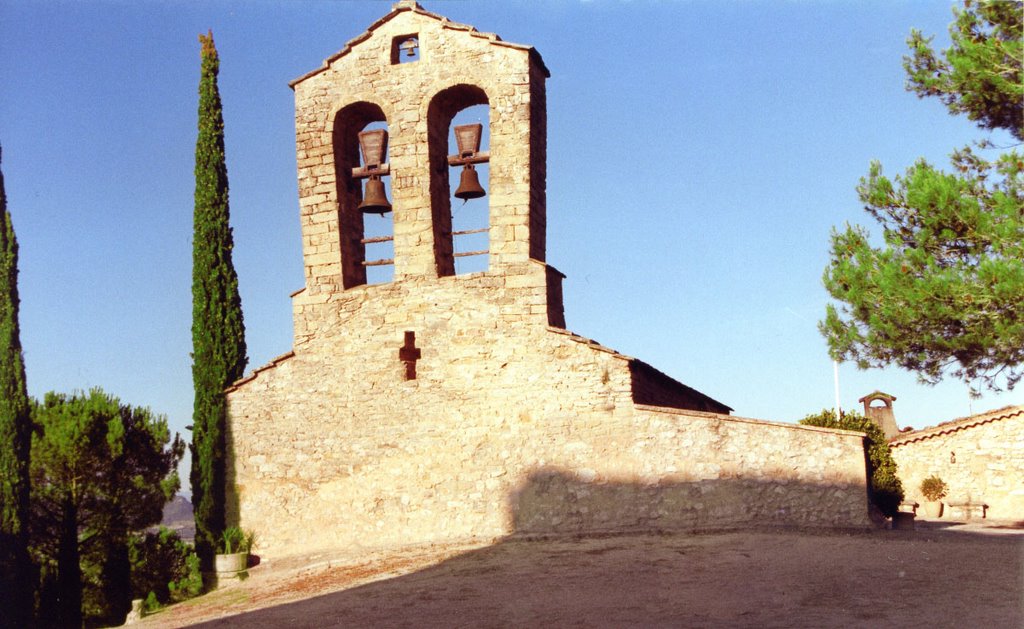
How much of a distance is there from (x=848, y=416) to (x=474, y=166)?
8329mm

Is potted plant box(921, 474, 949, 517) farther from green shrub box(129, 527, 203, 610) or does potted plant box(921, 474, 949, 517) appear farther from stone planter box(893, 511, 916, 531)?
green shrub box(129, 527, 203, 610)

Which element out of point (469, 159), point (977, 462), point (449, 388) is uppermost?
point (469, 159)

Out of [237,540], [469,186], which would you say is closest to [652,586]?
[469,186]

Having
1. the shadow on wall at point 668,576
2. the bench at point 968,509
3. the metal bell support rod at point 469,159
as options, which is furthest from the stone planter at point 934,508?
the metal bell support rod at point 469,159

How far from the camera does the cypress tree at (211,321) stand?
44.4ft

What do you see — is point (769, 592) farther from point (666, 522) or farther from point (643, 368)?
point (643, 368)

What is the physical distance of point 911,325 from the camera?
486 inches

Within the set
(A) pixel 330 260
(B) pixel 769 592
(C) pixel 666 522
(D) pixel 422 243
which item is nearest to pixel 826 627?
(B) pixel 769 592

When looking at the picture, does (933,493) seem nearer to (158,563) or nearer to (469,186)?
(469,186)

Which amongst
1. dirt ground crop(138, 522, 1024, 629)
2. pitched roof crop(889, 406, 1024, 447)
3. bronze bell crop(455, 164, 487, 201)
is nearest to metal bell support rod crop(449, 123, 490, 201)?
bronze bell crop(455, 164, 487, 201)

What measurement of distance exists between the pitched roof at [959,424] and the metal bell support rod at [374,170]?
16336 millimetres

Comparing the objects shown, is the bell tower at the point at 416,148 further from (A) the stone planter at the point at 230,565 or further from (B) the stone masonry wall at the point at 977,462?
(B) the stone masonry wall at the point at 977,462

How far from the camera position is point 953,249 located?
1212 centimetres

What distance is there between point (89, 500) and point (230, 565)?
2645 millimetres
